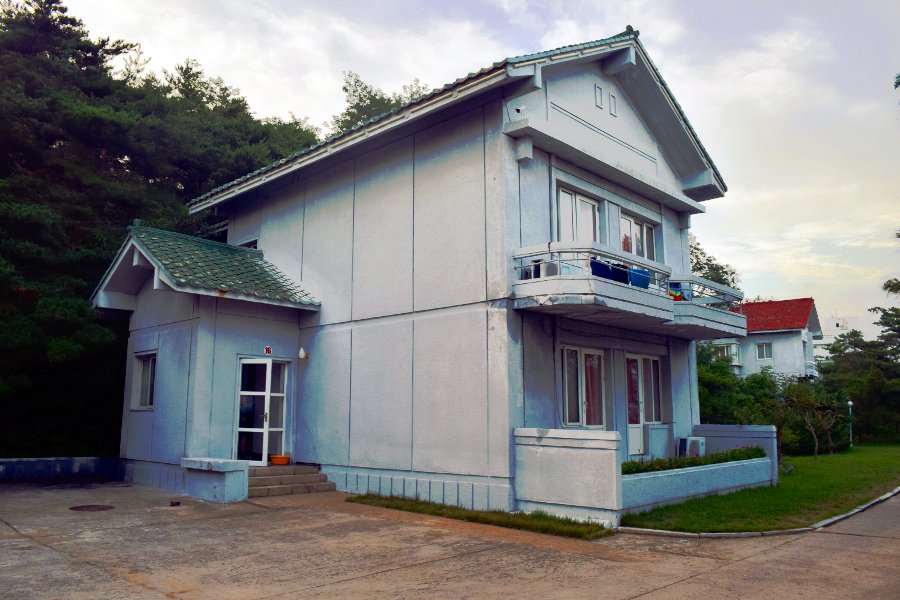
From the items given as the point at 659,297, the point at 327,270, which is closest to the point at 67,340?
the point at 327,270

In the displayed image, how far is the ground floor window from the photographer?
1224cm

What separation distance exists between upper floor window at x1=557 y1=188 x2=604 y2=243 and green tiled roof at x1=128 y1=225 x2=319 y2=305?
18.0 ft

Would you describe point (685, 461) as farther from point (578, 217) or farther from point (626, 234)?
point (626, 234)

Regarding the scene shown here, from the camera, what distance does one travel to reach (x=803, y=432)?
83.2ft

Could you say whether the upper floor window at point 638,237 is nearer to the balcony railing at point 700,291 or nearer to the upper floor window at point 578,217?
the balcony railing at point 700,291

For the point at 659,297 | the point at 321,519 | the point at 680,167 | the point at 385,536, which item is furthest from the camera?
the point at 680,167

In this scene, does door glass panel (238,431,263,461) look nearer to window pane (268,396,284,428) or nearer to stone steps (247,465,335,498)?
window pane (268,396,284,428)

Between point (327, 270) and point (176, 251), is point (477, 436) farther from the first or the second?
point (176, 251)

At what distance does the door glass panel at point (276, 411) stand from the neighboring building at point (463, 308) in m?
0.04

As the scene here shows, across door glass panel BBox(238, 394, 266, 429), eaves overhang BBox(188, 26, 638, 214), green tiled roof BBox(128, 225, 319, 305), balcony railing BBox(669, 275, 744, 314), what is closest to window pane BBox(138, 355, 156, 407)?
door glass panel BBox(238, 394, 266, 429)

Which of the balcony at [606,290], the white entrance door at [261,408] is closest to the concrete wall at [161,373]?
the white entrance door at [261,408]

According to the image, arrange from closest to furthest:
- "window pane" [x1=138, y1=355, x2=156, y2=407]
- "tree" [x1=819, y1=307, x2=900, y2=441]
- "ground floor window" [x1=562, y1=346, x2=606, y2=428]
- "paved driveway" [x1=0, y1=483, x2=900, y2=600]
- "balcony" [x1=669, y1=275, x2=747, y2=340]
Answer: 1. "paved driveway" [x1=0, y1=483, x2=900, y2=600]
2. "ground floor window" [x1=562, y1=346, x2=606, y2=428]
3. "balcony" [x1=669, y1=275, x2=747, y2=340]
4. "window pane" [x1=138, y1=355, x2=156, y2=407]
5. "tree" [x1=819, y1=307, x2=900, y2=441]

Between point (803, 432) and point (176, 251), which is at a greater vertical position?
point (176, 251)

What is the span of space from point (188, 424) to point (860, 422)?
3532cm
